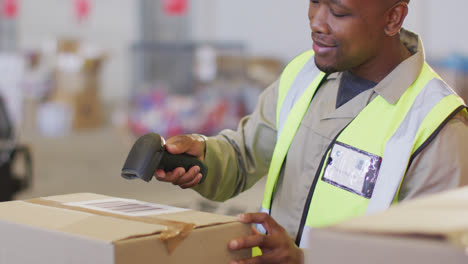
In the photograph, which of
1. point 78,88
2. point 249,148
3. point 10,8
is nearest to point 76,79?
point 78,88

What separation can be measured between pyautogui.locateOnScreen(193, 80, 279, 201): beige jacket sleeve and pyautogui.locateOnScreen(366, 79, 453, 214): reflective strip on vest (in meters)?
0.43

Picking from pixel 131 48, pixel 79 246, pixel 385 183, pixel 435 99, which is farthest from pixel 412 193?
pixel 131 48

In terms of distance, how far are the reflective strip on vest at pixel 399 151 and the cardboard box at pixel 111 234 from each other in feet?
1.17

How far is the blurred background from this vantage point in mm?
5180

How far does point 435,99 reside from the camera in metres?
1.39

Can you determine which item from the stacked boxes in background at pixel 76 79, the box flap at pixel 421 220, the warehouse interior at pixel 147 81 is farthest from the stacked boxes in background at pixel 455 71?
the box flap at pixel 421 220

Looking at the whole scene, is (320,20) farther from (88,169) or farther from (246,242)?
(88,169)

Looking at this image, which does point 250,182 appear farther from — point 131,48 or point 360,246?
point 131,48

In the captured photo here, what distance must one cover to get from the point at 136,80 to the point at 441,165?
6.03 meters

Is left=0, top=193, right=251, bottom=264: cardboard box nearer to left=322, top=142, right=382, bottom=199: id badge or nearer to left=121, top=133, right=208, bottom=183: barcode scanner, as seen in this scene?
left=121, top=133, right=208, bottom=183: barcode scanner

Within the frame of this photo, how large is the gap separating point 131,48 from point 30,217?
6.34 m

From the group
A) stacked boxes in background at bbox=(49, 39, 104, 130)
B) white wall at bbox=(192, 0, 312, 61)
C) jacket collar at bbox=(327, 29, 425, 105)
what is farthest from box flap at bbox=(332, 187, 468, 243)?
stacked boxes in background at bbox=(49, 39, 104, 130)

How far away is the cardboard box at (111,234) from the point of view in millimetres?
925

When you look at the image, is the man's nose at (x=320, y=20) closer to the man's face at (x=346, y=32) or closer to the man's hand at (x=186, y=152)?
the man's face at (x=346, y=32)
